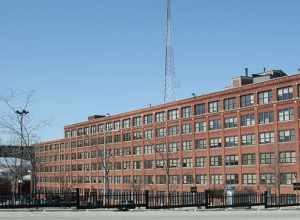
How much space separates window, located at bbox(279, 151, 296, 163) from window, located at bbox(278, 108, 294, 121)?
4907mm

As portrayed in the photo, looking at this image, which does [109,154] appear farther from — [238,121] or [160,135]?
[238,121]

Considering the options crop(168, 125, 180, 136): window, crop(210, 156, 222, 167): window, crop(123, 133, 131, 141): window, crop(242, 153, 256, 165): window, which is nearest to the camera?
crop(242, 153, 256, 165): window

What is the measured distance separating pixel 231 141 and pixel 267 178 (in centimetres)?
1030

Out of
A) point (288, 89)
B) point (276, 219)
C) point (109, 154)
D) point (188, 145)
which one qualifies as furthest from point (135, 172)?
point (276, 219)

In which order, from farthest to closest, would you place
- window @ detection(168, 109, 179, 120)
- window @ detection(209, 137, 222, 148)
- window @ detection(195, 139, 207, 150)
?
window @ detection(168, 109, 179, 120)
window @ detection(195, 139, 207, 150)
window @ detection(209, 137, 222, 148)

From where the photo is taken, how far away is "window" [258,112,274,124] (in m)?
82.3

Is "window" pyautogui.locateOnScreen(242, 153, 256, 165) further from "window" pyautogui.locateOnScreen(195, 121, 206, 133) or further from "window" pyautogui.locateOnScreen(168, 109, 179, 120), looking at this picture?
"window" pyautogui.locateOnScreen(168, 109, 179, 120)

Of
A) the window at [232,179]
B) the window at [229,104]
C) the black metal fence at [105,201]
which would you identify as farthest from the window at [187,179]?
the black metal fence at [105,201]

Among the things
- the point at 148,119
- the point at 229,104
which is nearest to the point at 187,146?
the point at 229,104

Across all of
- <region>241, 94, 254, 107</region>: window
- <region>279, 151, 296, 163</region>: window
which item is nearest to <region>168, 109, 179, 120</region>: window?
<region>241, 94, 254, 107</region>: window

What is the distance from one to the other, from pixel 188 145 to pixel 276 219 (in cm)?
7220

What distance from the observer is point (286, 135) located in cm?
7931

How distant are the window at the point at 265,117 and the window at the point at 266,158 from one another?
4.84 metres

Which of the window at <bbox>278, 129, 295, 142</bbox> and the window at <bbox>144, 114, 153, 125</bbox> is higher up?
the window at <bbox>144, 114, 153, 125</bbox>
